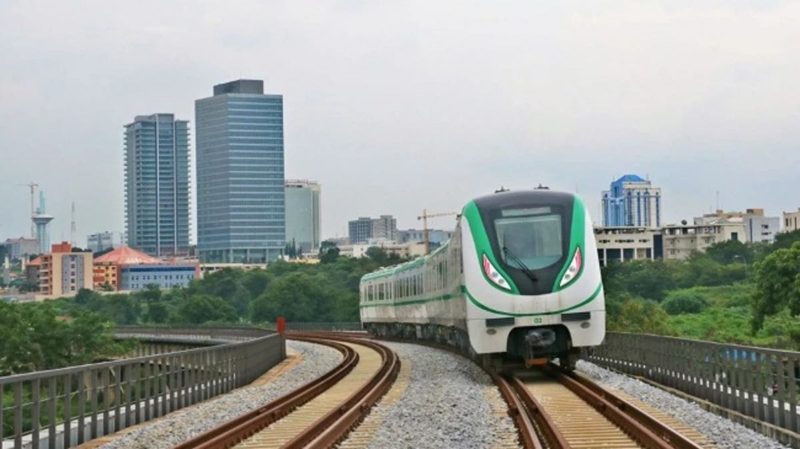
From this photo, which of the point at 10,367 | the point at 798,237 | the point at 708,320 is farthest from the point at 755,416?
the point at 798,237

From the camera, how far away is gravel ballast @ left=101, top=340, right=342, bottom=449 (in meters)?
15.1

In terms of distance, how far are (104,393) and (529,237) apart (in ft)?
26.6

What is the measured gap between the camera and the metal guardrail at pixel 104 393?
42.9 feet

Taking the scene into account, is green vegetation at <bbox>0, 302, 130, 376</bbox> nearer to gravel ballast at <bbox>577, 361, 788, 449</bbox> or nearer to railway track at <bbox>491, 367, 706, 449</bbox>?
gravel ballast at <bbox>577, 361, 788, 449</bbox>

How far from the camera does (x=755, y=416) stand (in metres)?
14.9

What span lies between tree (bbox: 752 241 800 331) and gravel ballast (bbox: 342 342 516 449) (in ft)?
110

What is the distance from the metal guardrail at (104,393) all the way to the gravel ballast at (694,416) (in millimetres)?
6838

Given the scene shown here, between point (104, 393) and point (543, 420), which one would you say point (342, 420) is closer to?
point (543, 420)

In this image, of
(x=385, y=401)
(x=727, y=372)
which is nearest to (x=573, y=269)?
(x=385, y=401)

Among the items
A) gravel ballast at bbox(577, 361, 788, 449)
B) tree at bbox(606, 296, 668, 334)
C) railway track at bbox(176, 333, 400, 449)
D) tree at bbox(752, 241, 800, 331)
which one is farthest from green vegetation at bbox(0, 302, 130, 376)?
gravel ballast at bbox(577, 361, 788, 449)

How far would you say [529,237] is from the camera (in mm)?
21281

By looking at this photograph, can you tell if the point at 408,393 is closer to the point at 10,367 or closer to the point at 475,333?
the point at 475,333

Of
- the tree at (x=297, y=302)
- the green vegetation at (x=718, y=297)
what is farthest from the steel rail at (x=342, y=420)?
the tree at (x=297, y=302)

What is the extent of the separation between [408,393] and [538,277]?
2.87 metres
